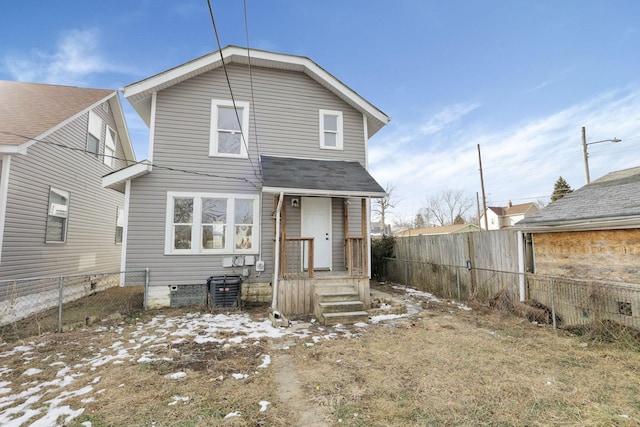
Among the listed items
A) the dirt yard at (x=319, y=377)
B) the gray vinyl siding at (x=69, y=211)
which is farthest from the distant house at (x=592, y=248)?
the gray vinyl siding at (x=69, y=211)

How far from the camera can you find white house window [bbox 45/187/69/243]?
25.9 feet

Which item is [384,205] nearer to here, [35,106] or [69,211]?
[69,211]

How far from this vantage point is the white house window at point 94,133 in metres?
9.58

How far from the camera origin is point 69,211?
28.3 feet

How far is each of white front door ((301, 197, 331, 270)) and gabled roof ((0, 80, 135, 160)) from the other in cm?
678

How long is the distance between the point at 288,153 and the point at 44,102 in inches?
304

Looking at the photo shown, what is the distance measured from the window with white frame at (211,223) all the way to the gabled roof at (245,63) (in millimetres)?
2806

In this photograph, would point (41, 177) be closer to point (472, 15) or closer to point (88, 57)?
point (88, 57)

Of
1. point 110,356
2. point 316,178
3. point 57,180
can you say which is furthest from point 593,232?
point 57,180

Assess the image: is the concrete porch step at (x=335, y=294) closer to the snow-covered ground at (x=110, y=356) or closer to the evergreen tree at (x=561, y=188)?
the snow-covered ground at (x=110, y=356)

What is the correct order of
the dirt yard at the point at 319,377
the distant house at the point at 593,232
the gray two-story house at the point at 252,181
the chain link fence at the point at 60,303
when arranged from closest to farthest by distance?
1. the dirt yard at the point at 319,377
2. the distant house at the point at 593,232
3. the chain link fence at the point at 60,303
4. the gray two-story house at the point at 252,181

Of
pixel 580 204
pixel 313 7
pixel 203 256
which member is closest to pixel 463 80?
pixel 313 7

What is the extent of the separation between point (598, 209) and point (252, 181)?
7.88 metres

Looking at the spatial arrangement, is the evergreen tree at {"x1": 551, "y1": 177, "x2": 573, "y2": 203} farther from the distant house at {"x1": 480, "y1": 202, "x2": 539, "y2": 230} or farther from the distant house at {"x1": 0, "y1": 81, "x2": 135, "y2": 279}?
the distant house at {"x1": 0, "y1": 81, "x2": 135, "y2": 279}
